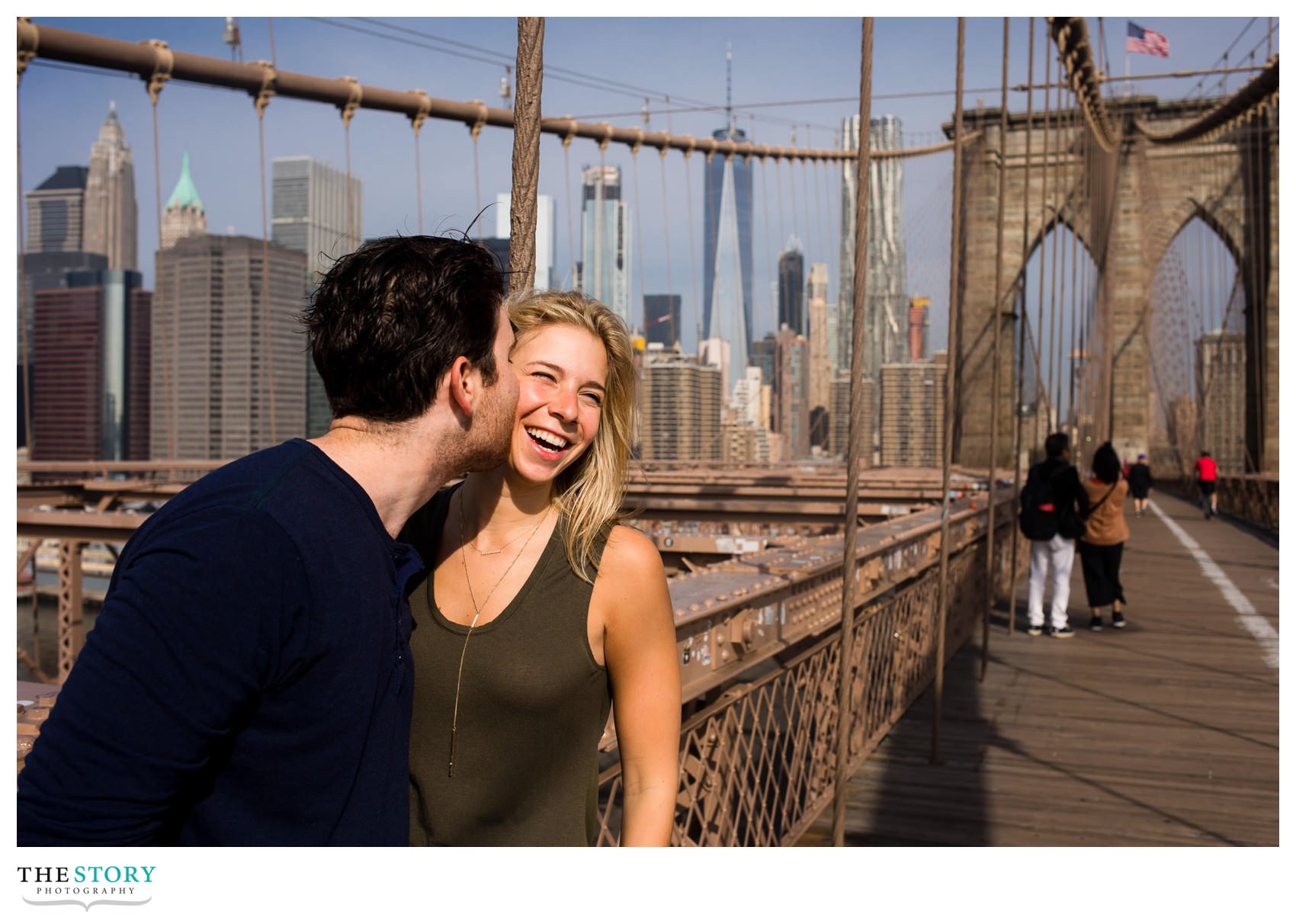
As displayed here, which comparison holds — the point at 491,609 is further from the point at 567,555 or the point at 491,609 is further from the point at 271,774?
the point at 271,774

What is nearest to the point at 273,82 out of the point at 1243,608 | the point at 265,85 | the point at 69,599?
the point at 265,85

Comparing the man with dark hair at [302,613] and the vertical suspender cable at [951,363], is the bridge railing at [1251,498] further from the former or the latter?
the man with dark hair at [302,613]

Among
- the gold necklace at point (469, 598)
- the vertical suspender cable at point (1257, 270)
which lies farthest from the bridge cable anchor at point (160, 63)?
the vertical suspender cable at point (1257, 270)

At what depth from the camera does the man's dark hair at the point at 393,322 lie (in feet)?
3.61

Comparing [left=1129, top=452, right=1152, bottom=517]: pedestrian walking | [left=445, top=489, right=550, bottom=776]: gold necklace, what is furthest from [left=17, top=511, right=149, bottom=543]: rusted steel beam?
[left=1129, top=452, right=1152, bottom=517]: pedestrian walking

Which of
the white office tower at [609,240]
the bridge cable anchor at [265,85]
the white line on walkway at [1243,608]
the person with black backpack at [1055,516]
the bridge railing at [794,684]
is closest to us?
the bridge railing at [794,684]

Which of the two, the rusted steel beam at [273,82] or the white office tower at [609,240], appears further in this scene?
the white office tower at [609,240]

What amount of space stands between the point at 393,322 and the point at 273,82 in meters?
12.9

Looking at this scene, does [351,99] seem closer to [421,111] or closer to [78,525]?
[421,111]

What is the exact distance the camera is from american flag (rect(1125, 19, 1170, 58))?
18.8 meters

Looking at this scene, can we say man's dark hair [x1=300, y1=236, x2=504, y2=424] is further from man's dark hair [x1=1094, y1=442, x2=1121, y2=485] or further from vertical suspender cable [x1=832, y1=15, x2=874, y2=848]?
man's dark hair [x1=1094, y1=442, x2=1121, y2=485]

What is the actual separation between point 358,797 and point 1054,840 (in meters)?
3.48

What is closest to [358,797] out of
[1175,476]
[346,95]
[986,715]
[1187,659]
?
[986,715]

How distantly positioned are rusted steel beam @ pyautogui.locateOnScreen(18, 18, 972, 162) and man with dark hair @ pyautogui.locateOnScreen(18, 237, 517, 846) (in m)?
9.48
